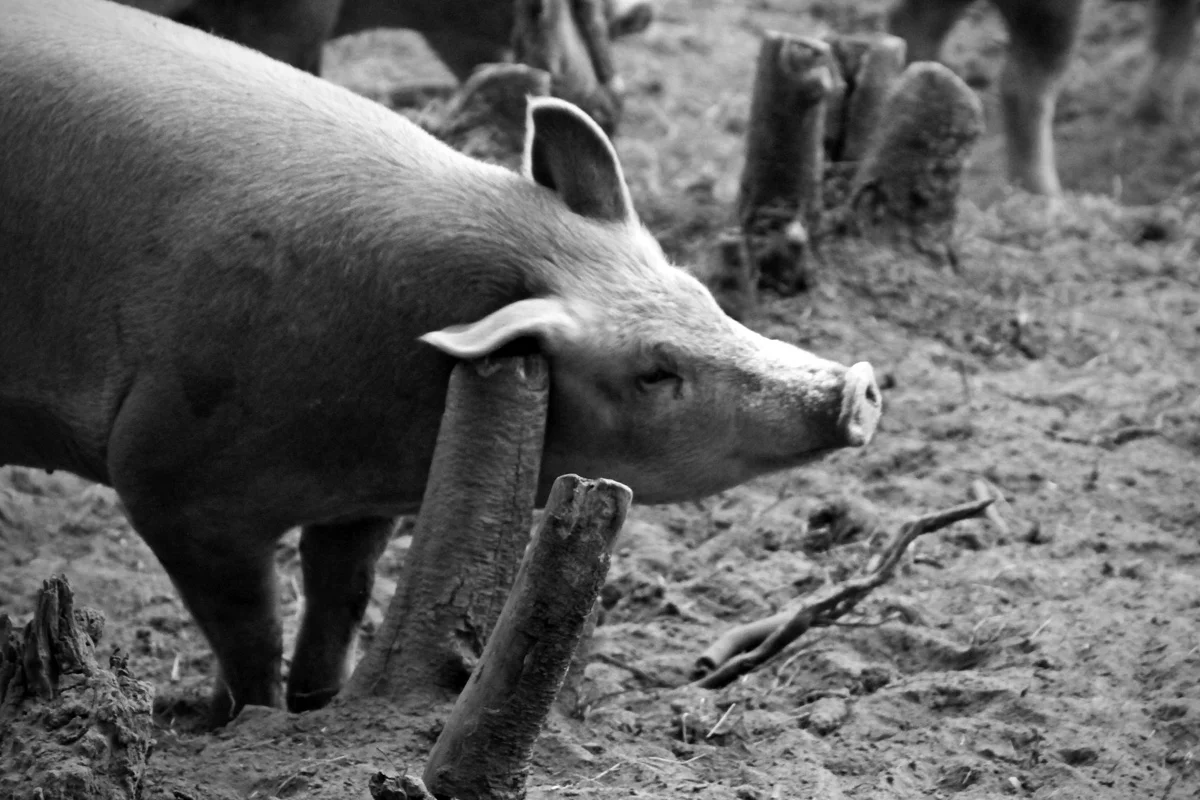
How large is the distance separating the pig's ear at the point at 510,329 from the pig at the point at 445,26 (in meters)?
3.04

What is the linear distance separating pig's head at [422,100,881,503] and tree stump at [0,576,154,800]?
1.26 metres

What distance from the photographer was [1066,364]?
266 inches

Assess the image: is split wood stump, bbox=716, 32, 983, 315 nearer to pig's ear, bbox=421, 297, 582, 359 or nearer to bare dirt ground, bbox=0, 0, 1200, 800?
bare dirt ground, bbox=0, 0, 1200, 800

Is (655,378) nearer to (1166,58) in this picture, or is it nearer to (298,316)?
(298,316)

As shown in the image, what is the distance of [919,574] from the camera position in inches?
198

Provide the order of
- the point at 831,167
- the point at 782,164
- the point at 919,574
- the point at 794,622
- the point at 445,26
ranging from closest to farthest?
the point at 794,622, the point at 919,574, the point at 782,164, the point at 831,167, the point at 445,26

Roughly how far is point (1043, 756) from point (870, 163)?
3845mm

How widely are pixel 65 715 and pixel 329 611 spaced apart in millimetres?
1663

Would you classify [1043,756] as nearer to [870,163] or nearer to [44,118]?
[44,118]

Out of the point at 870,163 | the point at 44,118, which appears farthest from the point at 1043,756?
the point at 870,163

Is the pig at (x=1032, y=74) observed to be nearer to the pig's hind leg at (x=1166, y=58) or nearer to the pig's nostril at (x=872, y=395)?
the pig's hind leg at (x=1166, y=58)

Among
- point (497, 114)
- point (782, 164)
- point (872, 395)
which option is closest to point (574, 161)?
point (872, 395)

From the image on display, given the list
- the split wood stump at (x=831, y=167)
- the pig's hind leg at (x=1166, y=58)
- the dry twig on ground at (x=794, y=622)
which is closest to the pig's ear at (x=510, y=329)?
the dry twig on ground at (x=794, y=622)

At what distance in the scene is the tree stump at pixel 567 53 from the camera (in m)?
7.40
